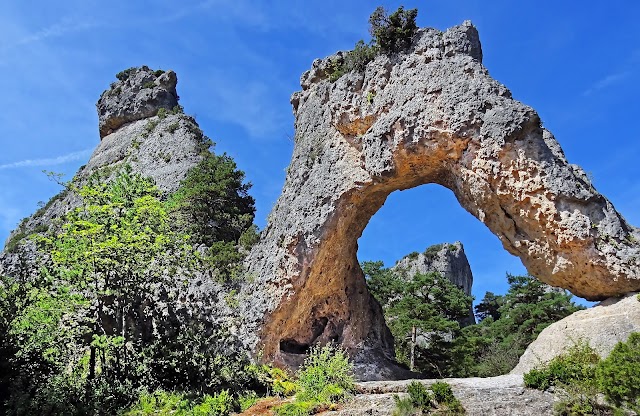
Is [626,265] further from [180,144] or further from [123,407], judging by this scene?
[180,144]

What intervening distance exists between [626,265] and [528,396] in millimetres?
5295

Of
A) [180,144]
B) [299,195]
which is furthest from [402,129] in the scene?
[180,144]

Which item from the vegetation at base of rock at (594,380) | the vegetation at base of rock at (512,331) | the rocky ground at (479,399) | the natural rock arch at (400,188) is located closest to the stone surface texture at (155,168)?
the natural rock arch at (400,188)

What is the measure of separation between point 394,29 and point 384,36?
16.7 inches

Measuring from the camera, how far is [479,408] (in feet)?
36.2

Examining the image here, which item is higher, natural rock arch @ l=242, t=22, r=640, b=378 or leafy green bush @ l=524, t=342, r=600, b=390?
natural rock arch @ l=242, t=22, r=640, b=378

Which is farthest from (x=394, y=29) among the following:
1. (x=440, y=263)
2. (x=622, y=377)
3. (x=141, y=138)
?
(x=440, y=263)

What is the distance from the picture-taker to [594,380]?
35.8 ft

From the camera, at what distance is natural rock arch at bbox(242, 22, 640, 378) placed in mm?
15289

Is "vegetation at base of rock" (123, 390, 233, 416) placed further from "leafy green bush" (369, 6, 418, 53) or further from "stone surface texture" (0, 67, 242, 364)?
"leafy green bush" (369, 6, 418, 53)

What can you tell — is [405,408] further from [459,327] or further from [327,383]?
[459,327]

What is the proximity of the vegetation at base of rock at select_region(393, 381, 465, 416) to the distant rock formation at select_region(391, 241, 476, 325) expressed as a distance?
118 ft

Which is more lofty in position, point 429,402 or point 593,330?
point 593,330

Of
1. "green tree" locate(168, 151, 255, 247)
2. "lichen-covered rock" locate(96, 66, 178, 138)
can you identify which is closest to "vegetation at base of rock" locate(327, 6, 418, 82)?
"green tree" locate(168, 151, 255, 247)
